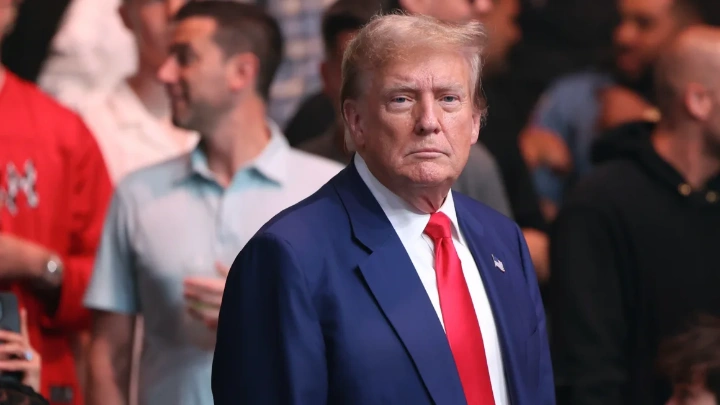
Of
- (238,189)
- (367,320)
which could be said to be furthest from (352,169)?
(238,189)

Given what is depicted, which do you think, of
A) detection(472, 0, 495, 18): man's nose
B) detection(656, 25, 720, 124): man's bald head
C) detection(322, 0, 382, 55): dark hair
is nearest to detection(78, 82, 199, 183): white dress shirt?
detection(322, 0, 382, 55): dark hair

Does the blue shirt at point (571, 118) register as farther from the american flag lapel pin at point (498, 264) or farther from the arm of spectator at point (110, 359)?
the american flag lapel pin at point (498, 264)

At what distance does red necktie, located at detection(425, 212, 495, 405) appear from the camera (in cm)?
238

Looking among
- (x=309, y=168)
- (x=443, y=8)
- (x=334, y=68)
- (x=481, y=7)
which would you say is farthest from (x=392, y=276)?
(x=481, y=7)

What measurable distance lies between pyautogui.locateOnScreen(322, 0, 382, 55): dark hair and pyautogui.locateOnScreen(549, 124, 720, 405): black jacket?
85 cm

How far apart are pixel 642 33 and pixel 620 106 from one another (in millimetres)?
298

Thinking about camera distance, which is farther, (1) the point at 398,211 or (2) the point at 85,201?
(2) the point at 85,201

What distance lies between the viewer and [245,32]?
12.5ft

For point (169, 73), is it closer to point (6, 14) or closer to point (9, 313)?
point (6, 14)

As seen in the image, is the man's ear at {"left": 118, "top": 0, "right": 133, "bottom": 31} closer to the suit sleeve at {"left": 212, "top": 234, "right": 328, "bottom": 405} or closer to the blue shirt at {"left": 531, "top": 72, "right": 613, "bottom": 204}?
the blue shirt at {"left": 531, "top": 72, "right": 613, "bottom": 204}

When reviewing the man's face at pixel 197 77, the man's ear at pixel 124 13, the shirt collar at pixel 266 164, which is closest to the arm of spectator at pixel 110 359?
the shirt collar at pixel 266 164

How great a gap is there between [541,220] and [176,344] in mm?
1515

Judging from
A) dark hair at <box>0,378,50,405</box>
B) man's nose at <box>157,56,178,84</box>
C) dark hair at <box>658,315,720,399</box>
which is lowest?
dark hair at <box>658,315,720,399</box>

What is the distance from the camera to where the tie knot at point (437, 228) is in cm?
248
